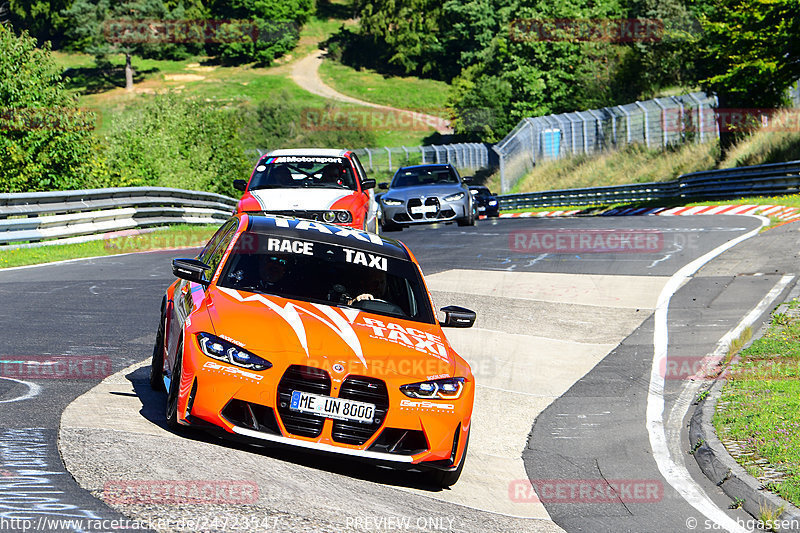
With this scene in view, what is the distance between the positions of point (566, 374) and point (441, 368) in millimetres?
4515

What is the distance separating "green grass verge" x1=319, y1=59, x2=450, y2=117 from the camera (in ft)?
359

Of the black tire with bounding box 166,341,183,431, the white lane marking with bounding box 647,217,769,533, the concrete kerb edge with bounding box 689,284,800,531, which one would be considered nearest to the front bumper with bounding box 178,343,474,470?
the black tire with bounding box 166,341,183,431

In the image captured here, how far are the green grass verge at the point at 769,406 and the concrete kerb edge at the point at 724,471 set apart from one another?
0.26 ft

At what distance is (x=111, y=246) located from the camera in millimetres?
22031

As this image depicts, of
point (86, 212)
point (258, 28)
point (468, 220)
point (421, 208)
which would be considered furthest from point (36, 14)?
point (421, 208)

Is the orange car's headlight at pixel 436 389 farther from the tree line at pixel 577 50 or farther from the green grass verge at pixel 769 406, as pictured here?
the tree line at pixel 577 50

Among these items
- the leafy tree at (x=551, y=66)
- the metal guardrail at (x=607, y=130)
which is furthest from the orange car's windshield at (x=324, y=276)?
the leafy tree at (x=551, y=66)

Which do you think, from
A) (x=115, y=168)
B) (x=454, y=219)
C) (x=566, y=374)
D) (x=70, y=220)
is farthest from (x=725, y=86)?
(x=566, y=374)

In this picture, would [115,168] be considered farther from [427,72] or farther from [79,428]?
[427,72]

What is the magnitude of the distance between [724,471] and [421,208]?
1601 centimetres

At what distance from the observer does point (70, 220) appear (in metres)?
21.7

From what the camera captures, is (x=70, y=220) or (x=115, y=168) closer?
(x=70, y=220)

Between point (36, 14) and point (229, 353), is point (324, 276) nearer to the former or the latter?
point (229, 353)

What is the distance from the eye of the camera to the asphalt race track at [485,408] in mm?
5711
